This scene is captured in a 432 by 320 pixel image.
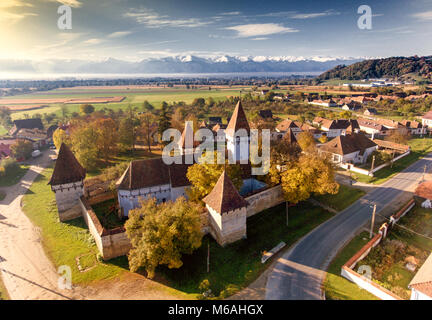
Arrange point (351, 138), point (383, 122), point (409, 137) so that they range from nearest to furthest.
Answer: point (351, 138) → point (409, 137) → point (383, 122)

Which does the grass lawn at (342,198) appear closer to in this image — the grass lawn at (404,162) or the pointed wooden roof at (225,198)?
the grass lawn at (404,162)

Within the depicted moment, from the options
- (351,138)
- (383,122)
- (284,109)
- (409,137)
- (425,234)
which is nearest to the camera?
(425,234)

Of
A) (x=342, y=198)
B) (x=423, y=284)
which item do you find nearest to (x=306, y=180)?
(x=342, y=198)

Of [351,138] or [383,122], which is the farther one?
[383,122]

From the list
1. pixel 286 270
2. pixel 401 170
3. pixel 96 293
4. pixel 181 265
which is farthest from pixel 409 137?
pixel 96 293

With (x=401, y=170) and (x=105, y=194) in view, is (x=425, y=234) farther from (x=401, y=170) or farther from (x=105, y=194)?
(x=105, y=194)

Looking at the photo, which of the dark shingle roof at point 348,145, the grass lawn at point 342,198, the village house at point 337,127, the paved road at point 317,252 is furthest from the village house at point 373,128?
the grass lawn at point 342,198

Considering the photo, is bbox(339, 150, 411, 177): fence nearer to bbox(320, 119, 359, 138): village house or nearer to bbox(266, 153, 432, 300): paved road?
bbox(266, 153, 432, 300): paved road
